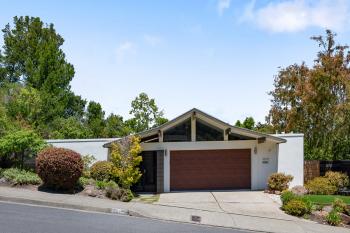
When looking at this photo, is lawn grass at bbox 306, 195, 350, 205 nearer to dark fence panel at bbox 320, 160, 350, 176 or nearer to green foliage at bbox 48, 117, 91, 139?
dark fence panel at bbox 320, 160, 350, 176

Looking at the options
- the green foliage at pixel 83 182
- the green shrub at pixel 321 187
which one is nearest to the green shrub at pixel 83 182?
the green foliage at pixel 83 182

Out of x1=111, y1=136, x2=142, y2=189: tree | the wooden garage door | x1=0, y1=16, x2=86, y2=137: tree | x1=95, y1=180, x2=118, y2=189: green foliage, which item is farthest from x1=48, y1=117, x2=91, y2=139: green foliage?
x1=95, y1=180, x2=118, y2=189: green foliage

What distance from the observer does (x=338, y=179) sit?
25.8m

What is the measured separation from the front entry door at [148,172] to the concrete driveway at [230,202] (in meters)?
1.51

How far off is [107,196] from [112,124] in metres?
24.5

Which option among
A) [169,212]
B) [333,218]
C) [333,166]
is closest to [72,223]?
[169,212]

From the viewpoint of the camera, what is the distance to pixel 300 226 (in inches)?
677

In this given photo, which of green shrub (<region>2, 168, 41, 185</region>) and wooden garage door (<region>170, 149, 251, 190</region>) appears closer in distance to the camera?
green shrub (<region>2, 168, 41, 185</region>)

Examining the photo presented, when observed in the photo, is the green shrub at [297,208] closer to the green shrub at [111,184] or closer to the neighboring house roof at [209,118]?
the neighboring house roof at [209,118]

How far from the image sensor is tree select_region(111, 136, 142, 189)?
22.6 meters

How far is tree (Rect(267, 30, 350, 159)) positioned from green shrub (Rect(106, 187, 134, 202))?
14.5m

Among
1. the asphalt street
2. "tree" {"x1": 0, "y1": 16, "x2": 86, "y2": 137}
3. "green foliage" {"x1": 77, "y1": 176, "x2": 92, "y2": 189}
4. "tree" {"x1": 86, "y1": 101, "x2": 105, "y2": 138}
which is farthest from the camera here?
"tree" {"x1": 86, "y1": 101, "x2": 105, "y2": 138}

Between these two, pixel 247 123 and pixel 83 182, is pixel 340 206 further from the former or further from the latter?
pixel 247 123

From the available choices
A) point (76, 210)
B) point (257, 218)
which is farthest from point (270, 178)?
point (76, 210)
